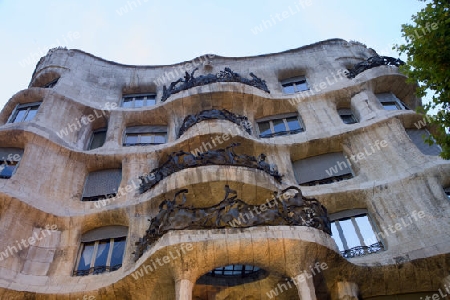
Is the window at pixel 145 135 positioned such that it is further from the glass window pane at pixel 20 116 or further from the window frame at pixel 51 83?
the window frame at pixel 51 83

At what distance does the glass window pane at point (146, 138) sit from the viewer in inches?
665

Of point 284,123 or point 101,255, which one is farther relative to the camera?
point 284,123

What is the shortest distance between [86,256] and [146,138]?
234 inches

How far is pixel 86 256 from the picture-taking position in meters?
12.4

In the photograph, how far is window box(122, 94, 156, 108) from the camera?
19.1 meters

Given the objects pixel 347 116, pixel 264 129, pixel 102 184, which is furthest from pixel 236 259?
pixel 347 116

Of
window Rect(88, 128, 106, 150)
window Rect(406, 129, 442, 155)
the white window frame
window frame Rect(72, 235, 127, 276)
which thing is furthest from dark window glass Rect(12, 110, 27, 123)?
window Rect(406, 129, 442, 155)

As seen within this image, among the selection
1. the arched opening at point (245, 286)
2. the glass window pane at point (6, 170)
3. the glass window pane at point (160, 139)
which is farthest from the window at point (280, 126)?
the glass window pane at point (6, 170)

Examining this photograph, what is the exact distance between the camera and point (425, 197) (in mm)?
12281

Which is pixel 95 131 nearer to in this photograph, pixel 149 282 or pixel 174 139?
pixel 174 139

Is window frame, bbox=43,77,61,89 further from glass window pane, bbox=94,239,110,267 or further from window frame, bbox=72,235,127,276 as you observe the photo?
glass window pane, bbox=94,239,110,267

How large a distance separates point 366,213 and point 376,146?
8.77 feet

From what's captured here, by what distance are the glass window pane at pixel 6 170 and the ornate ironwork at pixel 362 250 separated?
10.4m

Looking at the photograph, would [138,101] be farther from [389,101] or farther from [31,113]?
[389,101]
